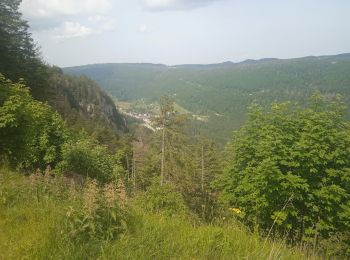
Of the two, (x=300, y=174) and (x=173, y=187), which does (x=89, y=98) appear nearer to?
(x=173, y=187)

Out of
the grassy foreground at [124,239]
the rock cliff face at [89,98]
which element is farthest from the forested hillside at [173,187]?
the rock cliff face at [89,98]

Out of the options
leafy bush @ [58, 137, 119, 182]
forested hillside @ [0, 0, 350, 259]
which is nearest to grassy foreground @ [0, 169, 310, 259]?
forested hillside @ [0, 0, 350, 259]

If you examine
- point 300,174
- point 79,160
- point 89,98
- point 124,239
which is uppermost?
point 124,239

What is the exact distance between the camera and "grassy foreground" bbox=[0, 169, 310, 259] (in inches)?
129

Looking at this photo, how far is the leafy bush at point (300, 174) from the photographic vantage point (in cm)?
1292

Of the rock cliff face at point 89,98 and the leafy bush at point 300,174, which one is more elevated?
the leafy bush at point 300,174

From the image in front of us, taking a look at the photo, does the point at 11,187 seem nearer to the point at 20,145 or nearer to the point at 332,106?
the point at 20,145

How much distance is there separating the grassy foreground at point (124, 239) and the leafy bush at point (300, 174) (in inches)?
333

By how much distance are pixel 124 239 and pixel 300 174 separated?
37.6ft

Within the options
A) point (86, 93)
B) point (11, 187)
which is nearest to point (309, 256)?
point (11, 187)

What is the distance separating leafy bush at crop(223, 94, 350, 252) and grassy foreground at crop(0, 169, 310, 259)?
8.46 m

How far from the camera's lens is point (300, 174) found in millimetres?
13758

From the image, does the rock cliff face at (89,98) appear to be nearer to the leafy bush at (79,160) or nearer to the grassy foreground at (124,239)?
the leafy bush at (79,160)

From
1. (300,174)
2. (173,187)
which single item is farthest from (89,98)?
(300,174)
